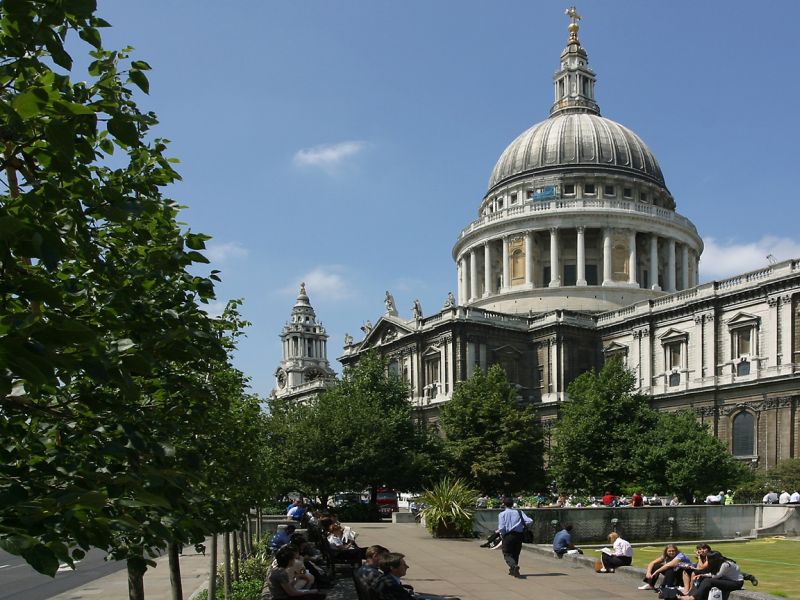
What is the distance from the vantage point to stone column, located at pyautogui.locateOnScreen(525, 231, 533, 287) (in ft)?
270

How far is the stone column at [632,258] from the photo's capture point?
3194 inches

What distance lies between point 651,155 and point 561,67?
16467 millimetres

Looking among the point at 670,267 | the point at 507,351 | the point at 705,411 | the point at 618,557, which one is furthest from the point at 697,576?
the point at 670,267

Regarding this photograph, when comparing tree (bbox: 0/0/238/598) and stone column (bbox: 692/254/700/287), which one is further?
stone column (bbox: 692/254/700/287)

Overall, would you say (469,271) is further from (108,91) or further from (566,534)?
(108,91)

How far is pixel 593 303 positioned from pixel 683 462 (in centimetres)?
3512

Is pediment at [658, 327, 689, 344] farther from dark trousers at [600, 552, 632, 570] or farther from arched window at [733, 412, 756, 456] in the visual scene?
→ dark trousers at [600, 552, 632, 570]

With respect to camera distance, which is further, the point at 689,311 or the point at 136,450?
the point at 689,311

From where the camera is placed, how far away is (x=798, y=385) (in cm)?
5478

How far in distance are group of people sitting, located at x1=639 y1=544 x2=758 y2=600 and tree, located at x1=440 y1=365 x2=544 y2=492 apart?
115ft

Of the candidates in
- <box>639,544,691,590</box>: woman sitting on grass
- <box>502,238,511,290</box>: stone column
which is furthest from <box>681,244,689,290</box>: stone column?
<box>639,544,691,590</box>: woman sitting on grass

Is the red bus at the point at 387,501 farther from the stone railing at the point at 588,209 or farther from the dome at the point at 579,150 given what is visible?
the dome at the point at 579,150

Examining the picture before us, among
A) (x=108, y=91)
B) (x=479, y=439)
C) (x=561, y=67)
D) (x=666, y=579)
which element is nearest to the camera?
(x=108, y=91)

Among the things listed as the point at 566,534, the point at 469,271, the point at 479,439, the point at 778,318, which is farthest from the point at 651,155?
the point at 566,534
